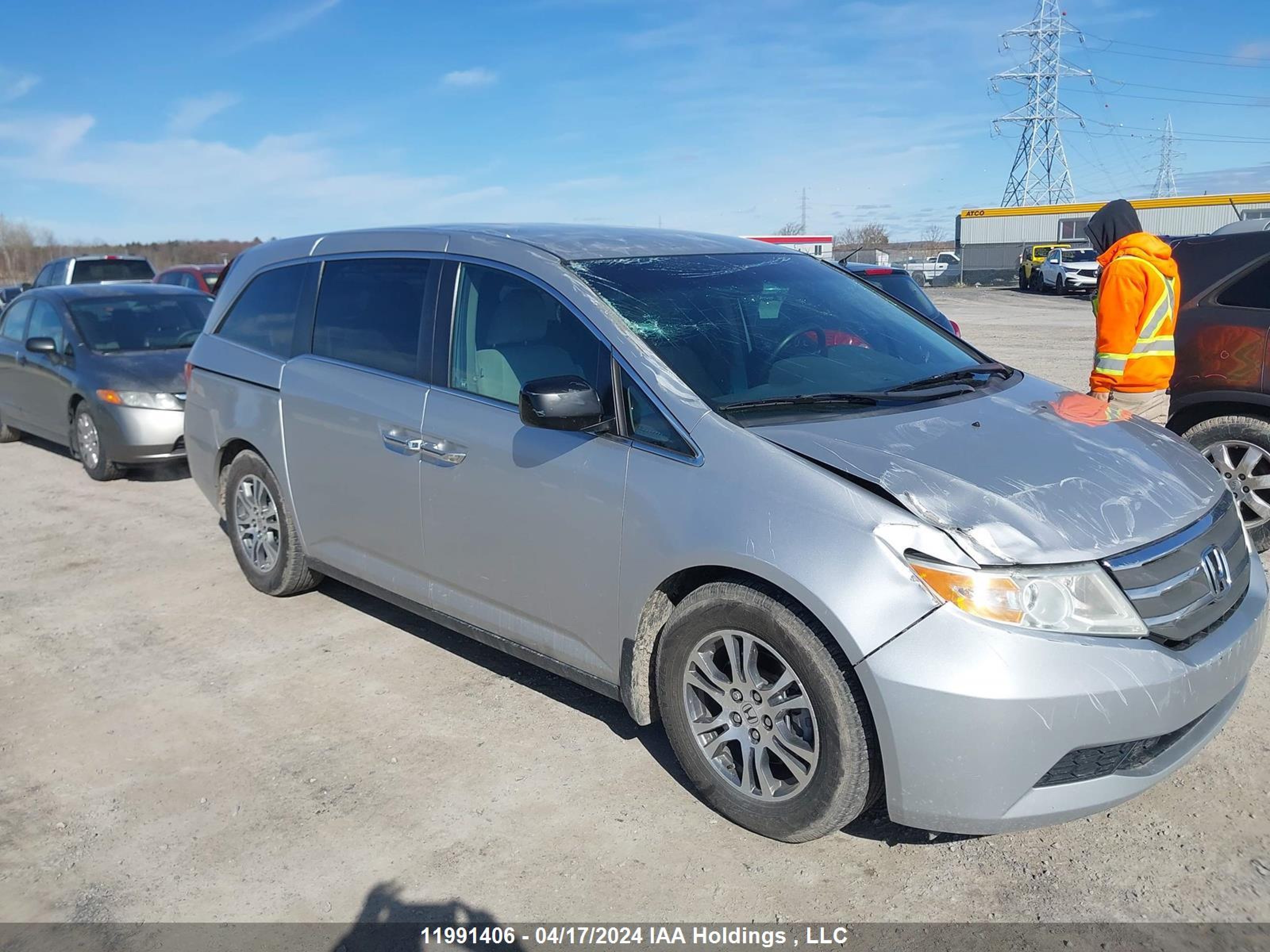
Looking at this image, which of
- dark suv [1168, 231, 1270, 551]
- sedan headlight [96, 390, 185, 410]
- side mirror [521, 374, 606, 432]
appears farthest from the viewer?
sedan headlight [96, 390, 185, 410]

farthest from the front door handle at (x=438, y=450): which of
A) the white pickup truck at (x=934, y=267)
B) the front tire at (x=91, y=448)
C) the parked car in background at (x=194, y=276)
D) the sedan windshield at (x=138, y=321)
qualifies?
the white pickup truck at (x=934, y=267)

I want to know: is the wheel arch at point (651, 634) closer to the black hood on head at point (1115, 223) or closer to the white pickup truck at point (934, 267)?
the black hood on head at point (1115, 223)

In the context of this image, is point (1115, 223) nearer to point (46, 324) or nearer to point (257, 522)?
point (257, 522)

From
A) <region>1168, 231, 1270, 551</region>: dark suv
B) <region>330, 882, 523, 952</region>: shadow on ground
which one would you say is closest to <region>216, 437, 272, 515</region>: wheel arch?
<region>330, 882, 523, 952</region>: shadow on ground

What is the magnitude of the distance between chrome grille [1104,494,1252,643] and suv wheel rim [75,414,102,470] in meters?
8.07

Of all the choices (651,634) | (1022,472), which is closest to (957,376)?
(1022,472)

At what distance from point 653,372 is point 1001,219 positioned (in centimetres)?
5097

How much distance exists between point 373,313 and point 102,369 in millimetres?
5230

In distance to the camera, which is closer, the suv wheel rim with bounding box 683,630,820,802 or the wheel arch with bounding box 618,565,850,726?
the suv wheel rim with bounding box 683,630,820,802

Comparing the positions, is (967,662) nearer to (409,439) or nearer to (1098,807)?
(1098,807)

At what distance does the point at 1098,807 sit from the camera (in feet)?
9.33

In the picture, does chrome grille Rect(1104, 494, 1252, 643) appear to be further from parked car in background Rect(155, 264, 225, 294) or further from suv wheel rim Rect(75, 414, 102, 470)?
parked car in background Rect(155, 264, 225, 294)

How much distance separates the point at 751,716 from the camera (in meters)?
3.13

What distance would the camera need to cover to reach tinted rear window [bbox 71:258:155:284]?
18516 mm
